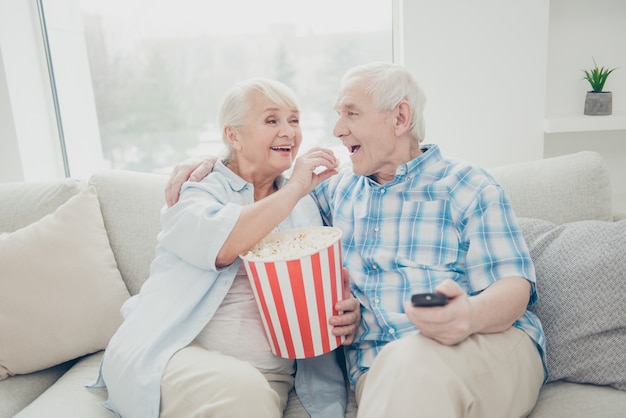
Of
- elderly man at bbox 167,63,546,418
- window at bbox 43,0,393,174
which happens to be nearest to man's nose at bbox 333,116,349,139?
elderly man at bbox 167,63,546,418

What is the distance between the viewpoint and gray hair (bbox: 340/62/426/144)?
5.06 feet

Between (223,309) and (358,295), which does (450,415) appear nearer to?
(358,295)

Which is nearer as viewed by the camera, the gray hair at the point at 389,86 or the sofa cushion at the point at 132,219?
the gray hair at the point at 389,86

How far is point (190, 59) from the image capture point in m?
2.91

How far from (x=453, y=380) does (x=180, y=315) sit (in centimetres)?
73

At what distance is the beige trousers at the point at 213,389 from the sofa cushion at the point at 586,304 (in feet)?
2.54

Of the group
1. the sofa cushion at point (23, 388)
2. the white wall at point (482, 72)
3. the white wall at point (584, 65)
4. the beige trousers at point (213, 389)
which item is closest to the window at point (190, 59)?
the white wall at point (482, 72)

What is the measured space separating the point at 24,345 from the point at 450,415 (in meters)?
1.33

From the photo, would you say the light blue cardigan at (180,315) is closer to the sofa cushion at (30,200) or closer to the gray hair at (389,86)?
the gray hair at (389,86)

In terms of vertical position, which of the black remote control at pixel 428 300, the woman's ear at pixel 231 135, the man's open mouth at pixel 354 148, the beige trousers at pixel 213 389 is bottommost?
the beige trousers at pixel 213 389

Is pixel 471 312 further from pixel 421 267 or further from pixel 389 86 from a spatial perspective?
pixel 389 86

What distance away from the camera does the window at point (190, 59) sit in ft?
8.99

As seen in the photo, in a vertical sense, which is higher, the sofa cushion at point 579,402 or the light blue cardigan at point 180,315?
the light blue cardigan at point 180,315

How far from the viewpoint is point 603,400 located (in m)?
1.30
